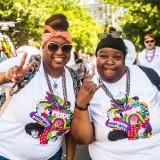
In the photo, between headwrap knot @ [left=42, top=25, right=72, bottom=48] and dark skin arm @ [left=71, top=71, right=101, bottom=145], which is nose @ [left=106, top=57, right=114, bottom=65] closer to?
dark skin arm @ [left=71, top=71, right=101, bottom=145]

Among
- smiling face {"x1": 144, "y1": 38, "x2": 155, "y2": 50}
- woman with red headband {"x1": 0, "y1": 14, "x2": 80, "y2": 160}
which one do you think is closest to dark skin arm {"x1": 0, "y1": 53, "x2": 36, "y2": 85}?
woman with red headband {"x1": 0, "y1": 14, "x2": 80, "y2": 160}

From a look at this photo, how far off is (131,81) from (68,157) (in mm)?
897

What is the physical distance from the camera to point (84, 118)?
2865 millimetres

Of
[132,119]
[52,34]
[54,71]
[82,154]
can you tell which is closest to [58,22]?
[52,34]

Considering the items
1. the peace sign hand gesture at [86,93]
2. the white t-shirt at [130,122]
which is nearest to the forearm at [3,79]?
the peace sign hand gesture at [86,93]

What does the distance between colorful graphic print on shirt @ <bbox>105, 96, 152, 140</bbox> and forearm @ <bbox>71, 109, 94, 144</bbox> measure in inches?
6.3

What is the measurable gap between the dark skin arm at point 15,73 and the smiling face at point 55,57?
338mm

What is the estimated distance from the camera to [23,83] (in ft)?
9.20

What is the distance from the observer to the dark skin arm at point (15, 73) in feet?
8.36

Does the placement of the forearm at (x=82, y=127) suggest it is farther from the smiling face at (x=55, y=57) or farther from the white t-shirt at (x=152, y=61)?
the white t-shirt at (x=152, y=61)

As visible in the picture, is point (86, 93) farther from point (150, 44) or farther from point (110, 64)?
point (150, 44)

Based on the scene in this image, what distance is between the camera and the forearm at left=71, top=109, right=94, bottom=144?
2861 mm

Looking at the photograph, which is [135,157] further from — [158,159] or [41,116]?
[41,116]

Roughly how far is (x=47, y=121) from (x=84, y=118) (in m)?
0.29
